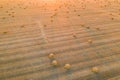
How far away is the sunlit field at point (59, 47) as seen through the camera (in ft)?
16.6

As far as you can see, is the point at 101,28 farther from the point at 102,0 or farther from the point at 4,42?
the point at 102,0

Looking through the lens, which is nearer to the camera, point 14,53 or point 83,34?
point 14,53

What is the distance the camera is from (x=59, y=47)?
6410 millimetres

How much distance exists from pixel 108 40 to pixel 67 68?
2.70 m

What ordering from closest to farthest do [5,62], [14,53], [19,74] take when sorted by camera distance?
1. [19,74]
2. [5,62]
3. [14,53]

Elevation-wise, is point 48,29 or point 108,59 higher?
point 48,29

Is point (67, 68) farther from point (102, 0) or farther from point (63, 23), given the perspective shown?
point (102, 0)

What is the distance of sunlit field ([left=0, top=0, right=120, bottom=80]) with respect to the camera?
505cm

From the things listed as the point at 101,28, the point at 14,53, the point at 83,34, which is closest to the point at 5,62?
the point at 14,53

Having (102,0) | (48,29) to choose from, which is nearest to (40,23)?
(48,29)

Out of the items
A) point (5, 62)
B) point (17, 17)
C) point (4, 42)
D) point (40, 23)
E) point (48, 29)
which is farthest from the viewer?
point (17, 17)

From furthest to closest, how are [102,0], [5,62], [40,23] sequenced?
[102,0]
[40,23]
[5,62]

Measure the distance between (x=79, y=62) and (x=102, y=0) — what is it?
457 inches

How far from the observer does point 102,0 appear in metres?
15.7
